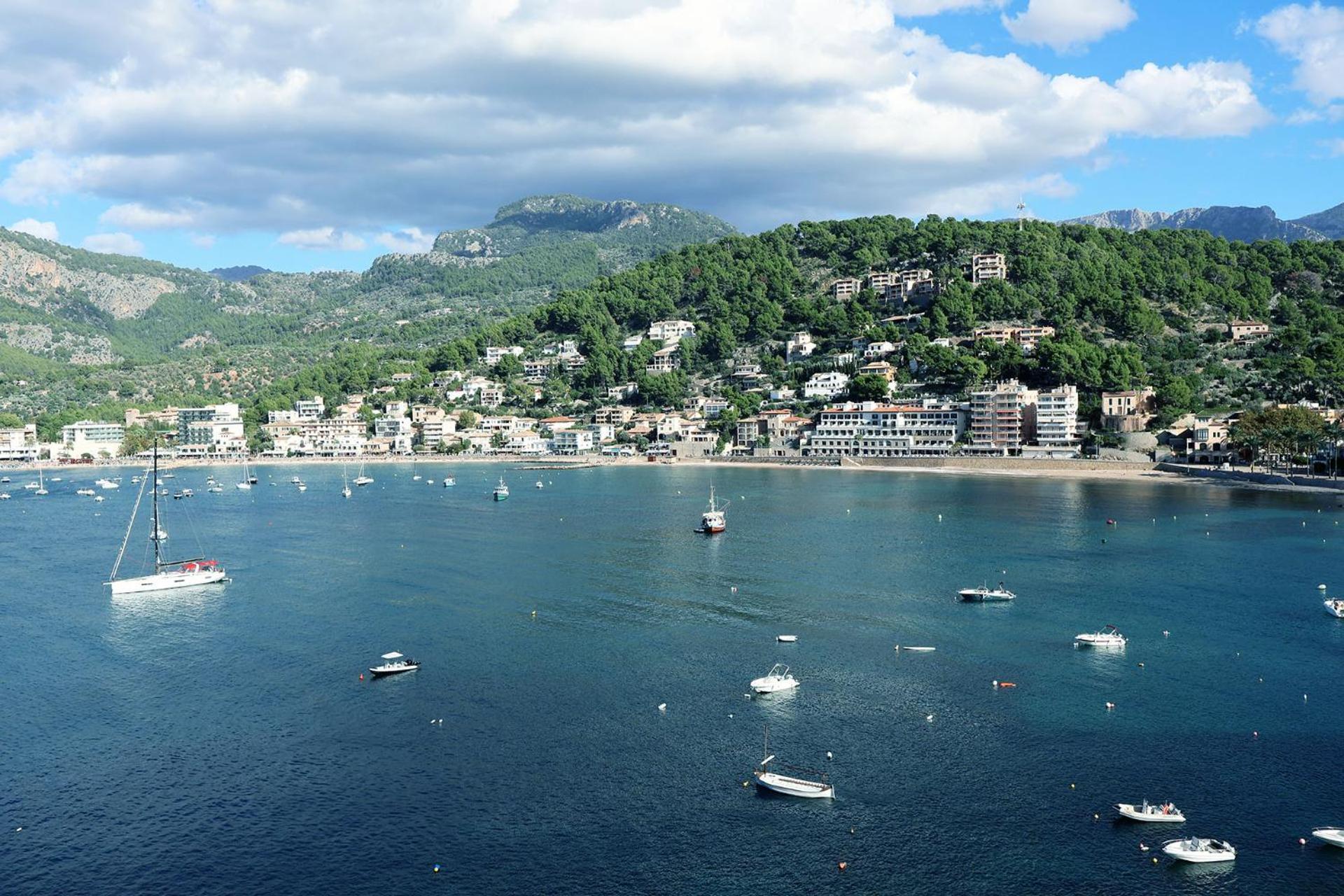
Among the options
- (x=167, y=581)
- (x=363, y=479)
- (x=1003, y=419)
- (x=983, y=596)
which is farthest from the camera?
(x=1003, y=419)

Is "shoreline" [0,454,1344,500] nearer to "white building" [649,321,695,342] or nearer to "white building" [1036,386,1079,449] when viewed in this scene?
"white building" [1036,386,1079,449]

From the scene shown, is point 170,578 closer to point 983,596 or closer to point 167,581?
point 167,581

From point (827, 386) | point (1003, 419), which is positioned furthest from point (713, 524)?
point (827, 386)

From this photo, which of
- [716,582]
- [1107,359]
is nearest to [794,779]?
[716,582]

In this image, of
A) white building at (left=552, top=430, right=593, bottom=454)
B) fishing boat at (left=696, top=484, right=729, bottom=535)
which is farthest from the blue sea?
white building at (left=552, top=430, right=593, bottom=454)

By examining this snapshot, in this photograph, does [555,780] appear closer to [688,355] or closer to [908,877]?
[908,877]

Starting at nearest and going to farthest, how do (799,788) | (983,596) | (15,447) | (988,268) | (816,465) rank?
(799,788) < (983,596) < (816,465) < (15,447) < (988,268)
